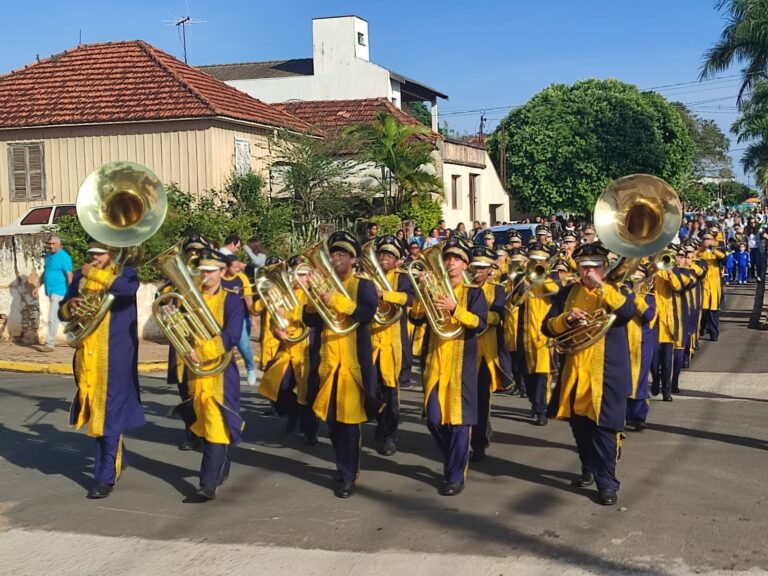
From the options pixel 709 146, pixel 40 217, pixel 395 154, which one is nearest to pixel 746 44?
pixel 395 154

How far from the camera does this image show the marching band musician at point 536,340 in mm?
9750

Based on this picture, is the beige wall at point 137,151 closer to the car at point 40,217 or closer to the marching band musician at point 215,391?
the car at point 40,217

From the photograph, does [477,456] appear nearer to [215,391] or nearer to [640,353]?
[640,353]

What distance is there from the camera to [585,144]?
1672 inches

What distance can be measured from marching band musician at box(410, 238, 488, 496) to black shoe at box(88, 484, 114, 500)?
2384 millimetres

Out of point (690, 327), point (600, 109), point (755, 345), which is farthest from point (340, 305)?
point (600, 109)

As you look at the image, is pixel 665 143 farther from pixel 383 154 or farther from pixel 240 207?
pixel 240 207

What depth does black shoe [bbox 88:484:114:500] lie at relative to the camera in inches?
283

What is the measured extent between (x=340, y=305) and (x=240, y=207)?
1404cm

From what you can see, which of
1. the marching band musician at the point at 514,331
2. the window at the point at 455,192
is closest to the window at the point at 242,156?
the window at the point at 455,192

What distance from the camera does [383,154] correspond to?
1003 inches

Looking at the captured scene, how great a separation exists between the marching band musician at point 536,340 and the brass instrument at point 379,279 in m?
1.62

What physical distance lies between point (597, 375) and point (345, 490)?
197 cm

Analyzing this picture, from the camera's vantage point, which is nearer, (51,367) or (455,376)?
(455,376)
